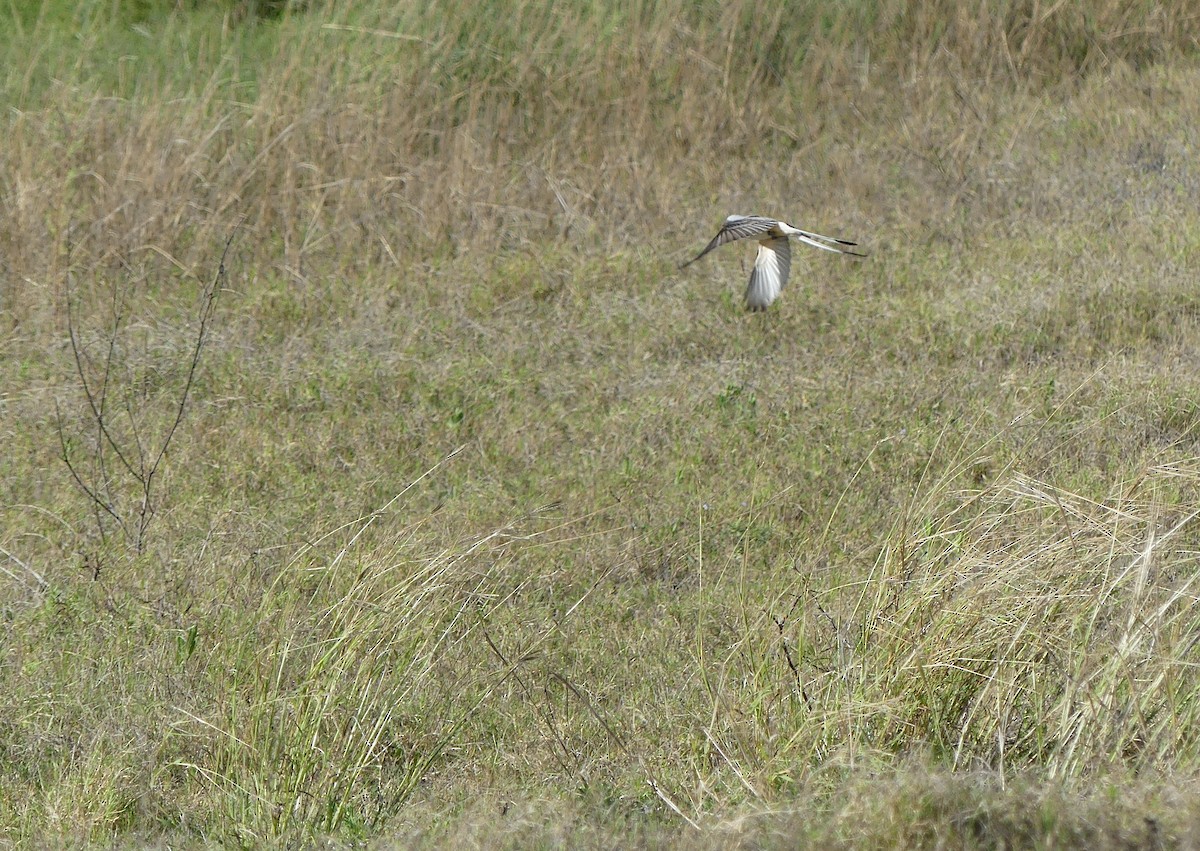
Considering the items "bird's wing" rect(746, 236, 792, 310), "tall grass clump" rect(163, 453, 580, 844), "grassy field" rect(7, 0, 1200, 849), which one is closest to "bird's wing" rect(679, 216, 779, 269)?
"bird's wing" rect(746, 236, 792, 310)

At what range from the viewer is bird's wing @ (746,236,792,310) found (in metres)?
5.11

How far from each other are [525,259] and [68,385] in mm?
2103

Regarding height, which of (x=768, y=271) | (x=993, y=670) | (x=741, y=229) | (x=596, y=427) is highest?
(x=741, y=229)

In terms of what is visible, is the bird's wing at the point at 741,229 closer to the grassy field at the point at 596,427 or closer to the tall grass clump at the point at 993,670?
the grassy field at the point at 596,427

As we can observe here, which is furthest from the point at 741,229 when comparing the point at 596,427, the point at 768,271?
the point at 596,427

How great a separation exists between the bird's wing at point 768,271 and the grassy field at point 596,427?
392 millimetres

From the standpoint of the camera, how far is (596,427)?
5262 millimetres

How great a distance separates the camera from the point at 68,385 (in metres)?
5.54

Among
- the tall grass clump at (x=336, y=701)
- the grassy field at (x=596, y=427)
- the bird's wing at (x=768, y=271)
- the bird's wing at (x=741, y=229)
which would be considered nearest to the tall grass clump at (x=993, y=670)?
the grassy field at (x=596, y=427)

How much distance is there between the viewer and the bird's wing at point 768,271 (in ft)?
16.8

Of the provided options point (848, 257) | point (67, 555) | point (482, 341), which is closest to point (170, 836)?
point (67, 555)

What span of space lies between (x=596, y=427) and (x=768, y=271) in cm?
83

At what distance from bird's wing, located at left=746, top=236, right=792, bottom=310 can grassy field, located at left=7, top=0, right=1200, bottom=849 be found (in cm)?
39

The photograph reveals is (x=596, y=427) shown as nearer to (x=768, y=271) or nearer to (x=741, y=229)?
(x=768, y=271)
